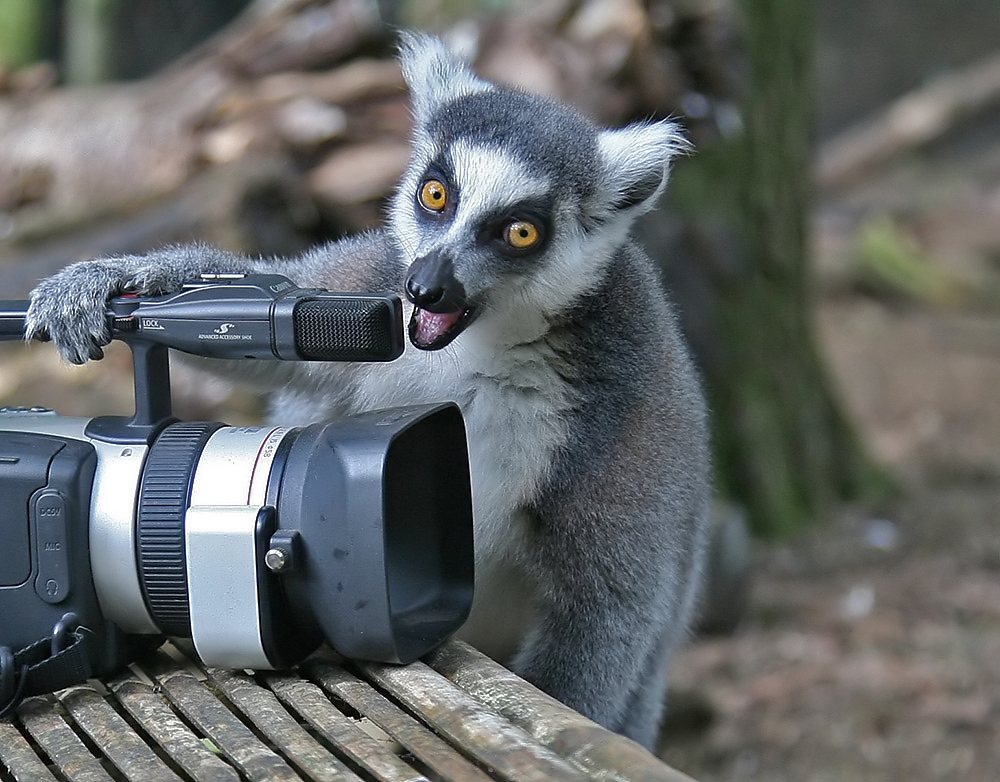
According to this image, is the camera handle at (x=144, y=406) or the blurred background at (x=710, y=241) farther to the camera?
the blurred background at (x=710, y=241)

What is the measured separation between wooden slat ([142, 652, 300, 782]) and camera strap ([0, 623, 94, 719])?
0.15 meters

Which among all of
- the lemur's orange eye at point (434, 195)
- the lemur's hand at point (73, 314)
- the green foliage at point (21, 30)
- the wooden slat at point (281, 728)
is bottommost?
the wooden slat at point (281, 728)

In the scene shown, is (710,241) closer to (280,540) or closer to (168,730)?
(280,540)

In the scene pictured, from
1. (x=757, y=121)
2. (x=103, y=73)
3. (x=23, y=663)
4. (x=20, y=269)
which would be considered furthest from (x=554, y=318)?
(x=103, y=73)

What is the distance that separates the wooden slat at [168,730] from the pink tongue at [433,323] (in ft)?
2.49

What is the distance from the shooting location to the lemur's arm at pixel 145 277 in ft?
6.73

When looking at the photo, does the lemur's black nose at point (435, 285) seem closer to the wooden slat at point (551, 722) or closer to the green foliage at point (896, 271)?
the wooden slat at point (551, 722)

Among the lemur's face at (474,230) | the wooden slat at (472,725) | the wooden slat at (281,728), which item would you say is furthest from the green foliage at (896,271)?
the wooden slat at (281,728)

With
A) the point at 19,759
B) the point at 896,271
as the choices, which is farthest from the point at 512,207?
the point at 896,271

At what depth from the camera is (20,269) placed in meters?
4.39

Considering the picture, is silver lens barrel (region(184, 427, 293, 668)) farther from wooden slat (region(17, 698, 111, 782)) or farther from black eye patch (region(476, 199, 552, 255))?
black eye patch (region(476, 199, 552, 255))

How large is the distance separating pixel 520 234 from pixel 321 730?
101 centimetres

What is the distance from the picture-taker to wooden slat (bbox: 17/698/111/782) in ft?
5.65

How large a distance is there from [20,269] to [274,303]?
9.24ft
